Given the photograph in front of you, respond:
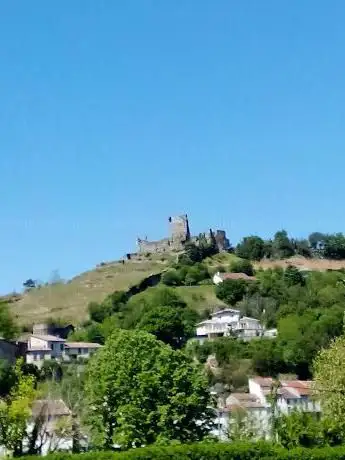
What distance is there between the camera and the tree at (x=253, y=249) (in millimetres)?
174000

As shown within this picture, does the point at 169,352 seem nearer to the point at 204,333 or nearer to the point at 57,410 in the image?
the point at 57,410

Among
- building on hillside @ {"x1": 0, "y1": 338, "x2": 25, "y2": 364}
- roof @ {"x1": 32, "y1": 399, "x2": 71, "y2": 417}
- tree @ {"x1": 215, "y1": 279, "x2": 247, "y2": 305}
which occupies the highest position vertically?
tree @ {"x1": 215, "y1": 279, "x2": 247, "y2": 305}

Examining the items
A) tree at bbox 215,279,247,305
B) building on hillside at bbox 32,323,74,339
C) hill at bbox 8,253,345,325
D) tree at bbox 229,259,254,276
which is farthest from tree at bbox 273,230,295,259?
building on hillside at bbox 32,323,74,339

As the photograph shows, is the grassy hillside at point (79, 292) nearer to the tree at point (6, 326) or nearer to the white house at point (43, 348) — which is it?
the white house at point (43, 348)

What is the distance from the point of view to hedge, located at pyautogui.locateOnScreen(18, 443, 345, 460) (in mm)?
41406

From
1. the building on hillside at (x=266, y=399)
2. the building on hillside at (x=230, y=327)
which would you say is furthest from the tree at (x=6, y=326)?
the building on hillside at (x=266, y=399)

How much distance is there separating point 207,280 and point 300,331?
4462 centimetres

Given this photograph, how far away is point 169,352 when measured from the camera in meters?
49.8

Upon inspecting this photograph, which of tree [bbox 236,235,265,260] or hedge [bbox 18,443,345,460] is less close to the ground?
tree [bbox 236,235,265,260]

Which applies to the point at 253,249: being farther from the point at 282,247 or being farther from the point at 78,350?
the point at 78,350

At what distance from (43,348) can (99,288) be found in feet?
142

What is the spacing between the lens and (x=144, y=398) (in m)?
47.2

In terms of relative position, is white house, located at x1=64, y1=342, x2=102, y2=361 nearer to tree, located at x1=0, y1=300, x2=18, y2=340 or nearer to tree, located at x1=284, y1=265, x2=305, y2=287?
tree, located at x1=0, y1=300, x2=18, y2=340

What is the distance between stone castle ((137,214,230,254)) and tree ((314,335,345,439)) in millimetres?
127860
